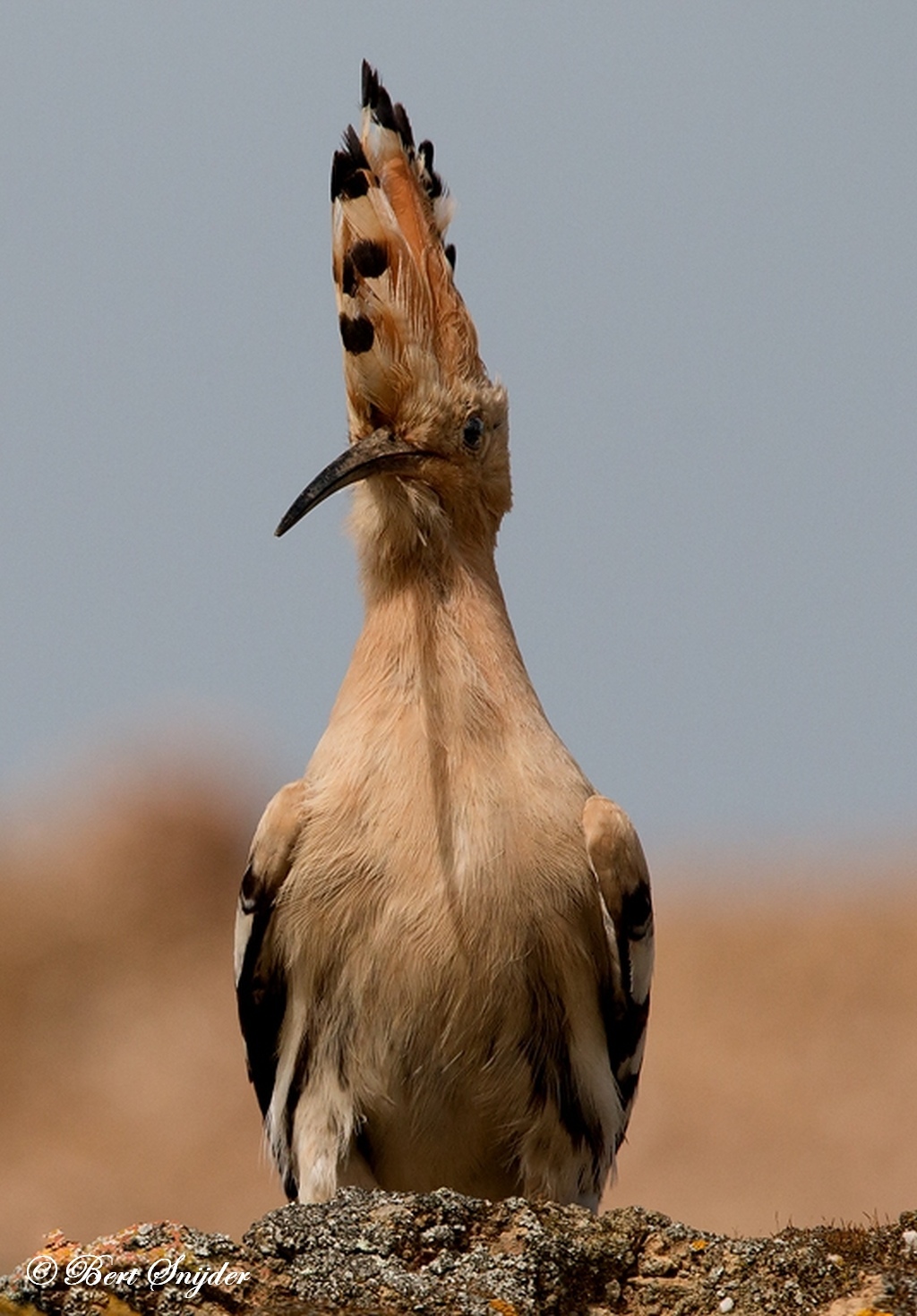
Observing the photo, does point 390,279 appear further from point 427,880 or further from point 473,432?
point 427,880

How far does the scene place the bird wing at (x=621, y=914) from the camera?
5.00 metres

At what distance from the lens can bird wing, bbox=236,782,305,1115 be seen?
5070 millimetres

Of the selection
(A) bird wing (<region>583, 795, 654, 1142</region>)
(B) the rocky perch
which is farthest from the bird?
(B) the rocky perch

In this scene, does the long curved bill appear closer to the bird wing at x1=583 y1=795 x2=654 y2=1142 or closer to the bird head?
the bird head

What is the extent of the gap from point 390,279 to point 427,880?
1.73 metres

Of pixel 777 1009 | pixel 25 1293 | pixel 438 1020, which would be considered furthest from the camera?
pixel 777 1009

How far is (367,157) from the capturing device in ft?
18.7

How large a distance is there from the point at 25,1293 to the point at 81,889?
16.9 metres

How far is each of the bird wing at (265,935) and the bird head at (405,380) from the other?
848 millimetres

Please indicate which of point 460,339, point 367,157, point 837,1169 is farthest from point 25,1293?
point 837,1169

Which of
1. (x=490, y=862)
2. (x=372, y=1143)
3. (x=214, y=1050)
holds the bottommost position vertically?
(x=372, y=1143)

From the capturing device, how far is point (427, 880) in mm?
4824

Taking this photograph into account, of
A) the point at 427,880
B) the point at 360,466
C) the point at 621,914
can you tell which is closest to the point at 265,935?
the point at 427,880

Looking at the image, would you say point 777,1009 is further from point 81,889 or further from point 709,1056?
point 81,889
